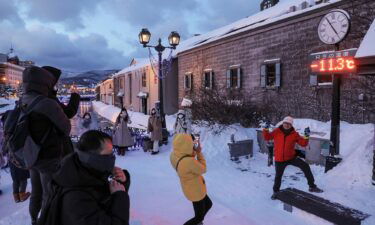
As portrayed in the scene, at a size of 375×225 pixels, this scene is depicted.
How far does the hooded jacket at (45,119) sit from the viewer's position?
3.24 meters

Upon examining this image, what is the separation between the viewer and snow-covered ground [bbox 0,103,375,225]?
16.3 feet

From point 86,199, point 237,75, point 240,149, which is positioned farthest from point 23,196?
point 237,75

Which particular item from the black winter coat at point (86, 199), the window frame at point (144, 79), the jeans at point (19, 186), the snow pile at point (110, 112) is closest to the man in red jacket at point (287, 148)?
the black winter coat at point (86, 199)

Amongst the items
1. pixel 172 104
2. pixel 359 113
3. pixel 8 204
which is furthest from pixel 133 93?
pixel 8 204

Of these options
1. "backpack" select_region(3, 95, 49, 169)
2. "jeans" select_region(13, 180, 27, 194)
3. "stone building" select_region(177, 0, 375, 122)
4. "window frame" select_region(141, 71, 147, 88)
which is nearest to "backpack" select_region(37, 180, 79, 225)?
"backpack" select_region(3, 95, 49, 169)

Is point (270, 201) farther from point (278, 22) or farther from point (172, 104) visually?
point (172, 104)

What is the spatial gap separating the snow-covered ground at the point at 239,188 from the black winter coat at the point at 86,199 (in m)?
2.88

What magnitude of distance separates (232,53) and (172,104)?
357 inches

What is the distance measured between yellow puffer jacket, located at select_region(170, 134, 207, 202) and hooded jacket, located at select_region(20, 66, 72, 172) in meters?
1.34

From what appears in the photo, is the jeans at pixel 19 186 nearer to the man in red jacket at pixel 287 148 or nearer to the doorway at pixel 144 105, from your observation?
the man in red jacket at pixel 287 148

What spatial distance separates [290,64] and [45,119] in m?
12.4

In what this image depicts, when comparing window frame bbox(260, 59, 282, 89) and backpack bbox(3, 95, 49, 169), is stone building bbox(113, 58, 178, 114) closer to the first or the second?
window frame bbox(260, 59, 282, 89)

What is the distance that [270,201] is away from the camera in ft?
18.8

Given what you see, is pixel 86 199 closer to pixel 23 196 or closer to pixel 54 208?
pixel 54 208
